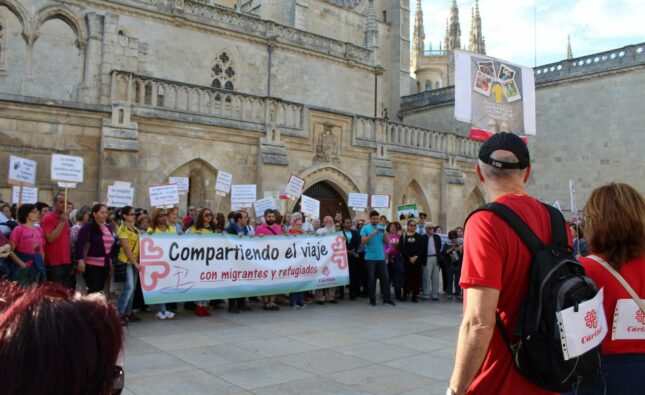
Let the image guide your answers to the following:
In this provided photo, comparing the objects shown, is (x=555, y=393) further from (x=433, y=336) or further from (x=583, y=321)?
(x=433, y=336)

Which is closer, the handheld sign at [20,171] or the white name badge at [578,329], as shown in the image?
the white name badge at [578,329]

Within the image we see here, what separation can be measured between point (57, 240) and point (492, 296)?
7.56m

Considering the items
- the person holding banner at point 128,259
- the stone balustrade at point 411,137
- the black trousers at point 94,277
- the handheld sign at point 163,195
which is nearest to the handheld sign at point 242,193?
the handheld sign at point 163,195

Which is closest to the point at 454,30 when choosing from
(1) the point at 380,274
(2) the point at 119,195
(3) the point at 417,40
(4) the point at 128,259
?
(3) the point at 417,40

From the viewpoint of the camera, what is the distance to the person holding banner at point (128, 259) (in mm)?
8617

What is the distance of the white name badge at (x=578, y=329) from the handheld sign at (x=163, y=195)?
10.0m

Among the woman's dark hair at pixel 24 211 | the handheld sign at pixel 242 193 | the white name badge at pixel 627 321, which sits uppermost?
the handheld sign at pixel 242 193

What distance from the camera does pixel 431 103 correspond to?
32.6m

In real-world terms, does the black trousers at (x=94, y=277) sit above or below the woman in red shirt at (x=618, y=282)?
below

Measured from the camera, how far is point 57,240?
816 centimetres

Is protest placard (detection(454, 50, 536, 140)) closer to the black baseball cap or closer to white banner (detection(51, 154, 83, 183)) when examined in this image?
white banner (detection(51, 154, 83, 183))

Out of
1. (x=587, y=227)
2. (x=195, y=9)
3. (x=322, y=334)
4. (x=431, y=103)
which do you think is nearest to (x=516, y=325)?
(x=587, y=227)

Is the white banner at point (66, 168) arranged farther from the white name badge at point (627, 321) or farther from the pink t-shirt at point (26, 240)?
the white name badge at point (627, 321)

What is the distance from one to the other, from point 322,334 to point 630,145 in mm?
21076
